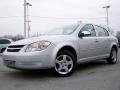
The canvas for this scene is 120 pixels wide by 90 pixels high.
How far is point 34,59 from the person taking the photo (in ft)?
16.0

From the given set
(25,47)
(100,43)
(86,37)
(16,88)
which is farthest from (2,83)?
(100,43)

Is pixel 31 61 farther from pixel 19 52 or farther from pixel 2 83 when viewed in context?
pixel 2 83

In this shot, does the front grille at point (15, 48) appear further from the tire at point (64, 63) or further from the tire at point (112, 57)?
the tire at point (112, 57)

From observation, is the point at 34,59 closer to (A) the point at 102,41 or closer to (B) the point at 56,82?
(B) the point at 56,82

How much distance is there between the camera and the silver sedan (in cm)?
495

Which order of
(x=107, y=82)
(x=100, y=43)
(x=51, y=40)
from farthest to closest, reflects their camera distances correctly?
Result: (x=100, y=43)
(x=51, y=40)
(x=107, y=82)

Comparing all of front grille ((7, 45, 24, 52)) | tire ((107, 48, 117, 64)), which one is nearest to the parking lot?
front grille ((7, 45, 24, 52))

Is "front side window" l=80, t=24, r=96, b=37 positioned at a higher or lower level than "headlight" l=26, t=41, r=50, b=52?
higher

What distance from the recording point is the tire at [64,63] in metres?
5.31

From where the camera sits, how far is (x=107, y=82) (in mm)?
4754

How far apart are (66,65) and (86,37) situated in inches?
48.9

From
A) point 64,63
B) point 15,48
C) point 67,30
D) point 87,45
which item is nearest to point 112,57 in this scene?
point 87,45

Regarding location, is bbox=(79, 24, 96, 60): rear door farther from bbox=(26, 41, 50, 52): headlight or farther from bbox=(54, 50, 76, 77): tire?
bbox=(26, 41, 50, 52): headlight

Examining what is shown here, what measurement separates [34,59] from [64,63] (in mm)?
944
